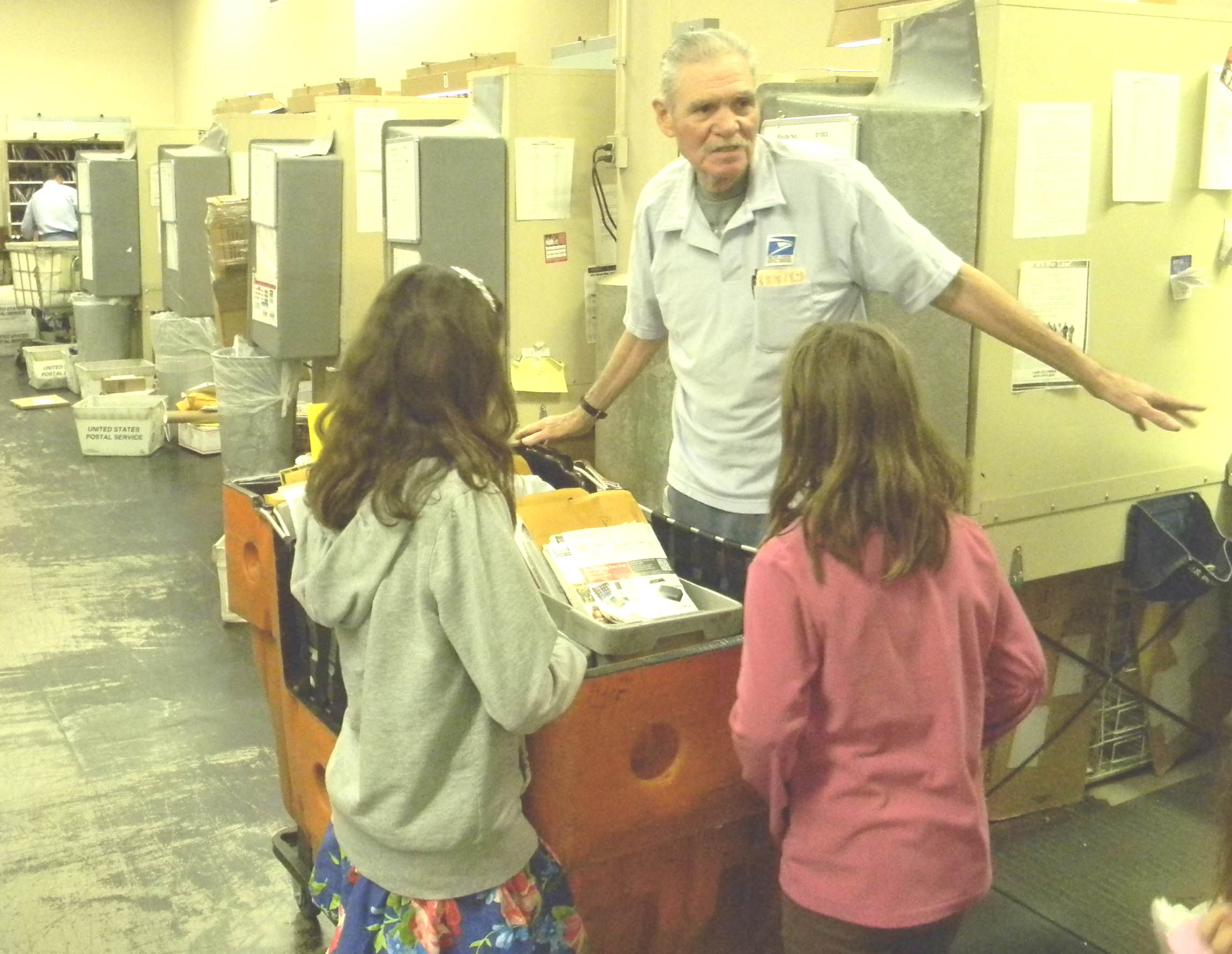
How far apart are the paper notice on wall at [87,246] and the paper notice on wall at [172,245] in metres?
0.99

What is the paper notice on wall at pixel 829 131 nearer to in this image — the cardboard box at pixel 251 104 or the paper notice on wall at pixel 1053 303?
the paper notice on wall at pixel 1053 303

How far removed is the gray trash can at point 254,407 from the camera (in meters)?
4.97

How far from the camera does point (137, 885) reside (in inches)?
102

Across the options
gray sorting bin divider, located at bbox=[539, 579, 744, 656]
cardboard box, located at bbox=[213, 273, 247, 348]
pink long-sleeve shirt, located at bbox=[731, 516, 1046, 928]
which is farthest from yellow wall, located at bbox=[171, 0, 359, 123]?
pink long-sleeve shirt, located at bbox=[731, 516, 1046, 928]

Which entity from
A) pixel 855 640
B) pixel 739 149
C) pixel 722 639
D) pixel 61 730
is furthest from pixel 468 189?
pixel 855 640

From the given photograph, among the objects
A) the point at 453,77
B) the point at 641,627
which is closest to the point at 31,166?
the point at 453,77

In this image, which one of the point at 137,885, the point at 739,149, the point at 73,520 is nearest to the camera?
the point at 739,149

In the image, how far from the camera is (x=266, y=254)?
466cm

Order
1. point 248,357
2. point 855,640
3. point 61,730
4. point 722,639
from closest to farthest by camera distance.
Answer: point 855,640
point 722,639
point 61,730
point 248,357

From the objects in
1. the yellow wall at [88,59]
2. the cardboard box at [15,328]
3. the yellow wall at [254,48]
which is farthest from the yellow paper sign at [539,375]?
the yellow wall at [88,59]

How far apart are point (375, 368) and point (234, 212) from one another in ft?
12.9

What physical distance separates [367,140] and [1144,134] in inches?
115

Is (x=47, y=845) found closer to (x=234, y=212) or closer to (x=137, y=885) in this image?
(x=137, y=885)

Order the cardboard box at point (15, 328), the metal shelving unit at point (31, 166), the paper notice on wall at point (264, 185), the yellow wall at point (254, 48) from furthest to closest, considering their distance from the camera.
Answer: the metal shelving unit at point (31, 166) < the cardboard box at point (15, 328) < the yellow wall at point (254, 48) < the paper notice on wall at point (264, 185)
